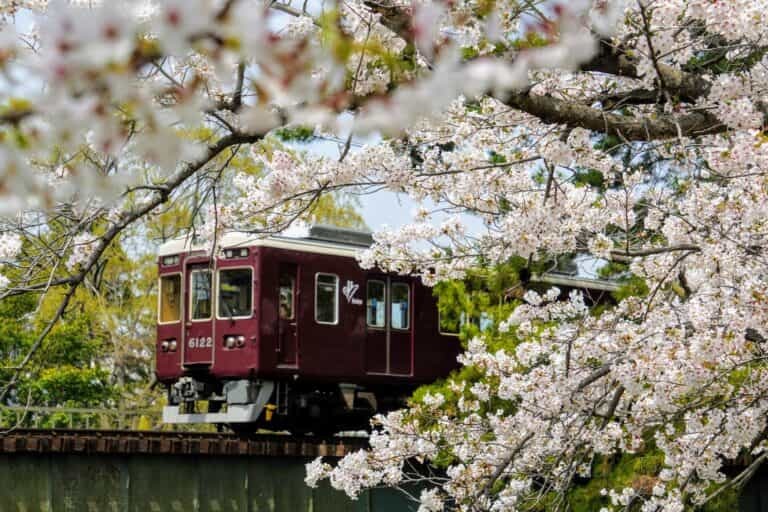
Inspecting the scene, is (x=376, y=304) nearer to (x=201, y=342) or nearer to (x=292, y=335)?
(x=292, y=335)

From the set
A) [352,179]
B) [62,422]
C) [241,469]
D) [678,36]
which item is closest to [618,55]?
[678,36]

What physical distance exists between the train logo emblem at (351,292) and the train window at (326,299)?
0.12m

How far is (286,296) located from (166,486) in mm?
3370

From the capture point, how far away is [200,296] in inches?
592

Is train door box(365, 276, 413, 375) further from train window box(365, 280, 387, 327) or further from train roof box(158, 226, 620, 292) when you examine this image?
train roof box(158, 226, 620, 292)

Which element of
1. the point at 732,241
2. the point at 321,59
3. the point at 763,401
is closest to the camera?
the point at 321,59

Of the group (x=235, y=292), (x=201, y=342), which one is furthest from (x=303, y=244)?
(x=201, y=342)

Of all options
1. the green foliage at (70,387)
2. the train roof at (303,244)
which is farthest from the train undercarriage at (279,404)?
the green foliage at (70,387)

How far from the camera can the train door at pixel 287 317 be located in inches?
561

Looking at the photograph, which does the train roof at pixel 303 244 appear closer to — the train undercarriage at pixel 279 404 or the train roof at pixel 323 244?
the train roof at pixel 323 244

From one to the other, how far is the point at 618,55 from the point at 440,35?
39.0 inches

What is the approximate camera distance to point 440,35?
4.28 metres

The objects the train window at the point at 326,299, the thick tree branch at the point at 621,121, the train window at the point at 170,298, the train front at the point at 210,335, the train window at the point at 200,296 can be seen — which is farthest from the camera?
the train window at the point at 170,298

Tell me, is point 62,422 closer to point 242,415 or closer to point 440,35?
point 242,415
